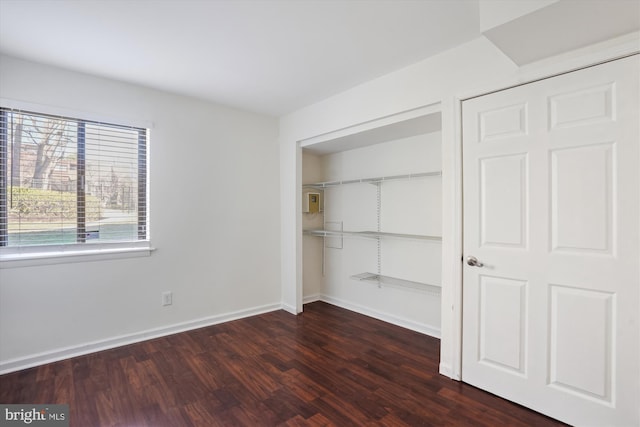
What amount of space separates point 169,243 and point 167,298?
568 millimetres

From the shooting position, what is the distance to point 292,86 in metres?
3.09

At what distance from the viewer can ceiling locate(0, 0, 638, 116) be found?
6.20 feet

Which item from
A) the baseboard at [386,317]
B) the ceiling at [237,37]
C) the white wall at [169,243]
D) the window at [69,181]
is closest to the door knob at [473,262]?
the baseboard at [386,317]

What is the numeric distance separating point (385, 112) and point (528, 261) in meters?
1.64

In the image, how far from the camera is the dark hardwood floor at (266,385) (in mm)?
1928

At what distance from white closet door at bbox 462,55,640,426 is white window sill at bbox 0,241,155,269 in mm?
2982

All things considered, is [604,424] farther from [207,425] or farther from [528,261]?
[207,425]

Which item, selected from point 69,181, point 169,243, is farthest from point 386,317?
point 69,181

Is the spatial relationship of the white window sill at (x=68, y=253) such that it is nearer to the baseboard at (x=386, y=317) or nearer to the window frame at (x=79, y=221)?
the window frame at (x=79, y=221)

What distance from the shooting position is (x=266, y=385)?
7.51 feet

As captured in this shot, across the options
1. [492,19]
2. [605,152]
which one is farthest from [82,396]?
A: [605,152]

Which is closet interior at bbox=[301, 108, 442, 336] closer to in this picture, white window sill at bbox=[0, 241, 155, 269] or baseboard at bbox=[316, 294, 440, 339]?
baseboard at bbox=[316, 294, 440, 339]

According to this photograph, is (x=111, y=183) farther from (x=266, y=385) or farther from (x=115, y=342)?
(x=266, y=385)

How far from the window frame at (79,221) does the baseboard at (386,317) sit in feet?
7.88
